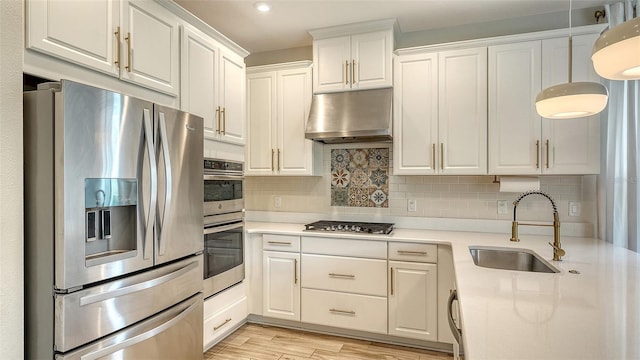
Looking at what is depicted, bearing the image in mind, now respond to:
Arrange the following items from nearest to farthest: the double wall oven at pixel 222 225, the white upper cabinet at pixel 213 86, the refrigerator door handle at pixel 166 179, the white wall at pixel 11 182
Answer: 1. the white wall at pixel 11 182
2. the refrigerator door handle at pixel 166 179
3. the white upper cabinet at pixel 213 86
4. the double wall oven at pixel 222 225

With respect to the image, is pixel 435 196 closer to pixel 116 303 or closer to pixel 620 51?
pixel 620 51

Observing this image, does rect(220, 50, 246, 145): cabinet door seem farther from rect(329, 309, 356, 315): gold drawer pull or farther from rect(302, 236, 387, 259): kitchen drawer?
rect(329, 309, 356, 315): gold drawer pull

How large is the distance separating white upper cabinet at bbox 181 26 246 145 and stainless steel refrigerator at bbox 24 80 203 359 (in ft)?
1.57

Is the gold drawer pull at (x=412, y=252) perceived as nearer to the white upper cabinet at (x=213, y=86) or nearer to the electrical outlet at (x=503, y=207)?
the electrical outlet at (x=503, y=207)

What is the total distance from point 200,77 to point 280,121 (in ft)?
3.44

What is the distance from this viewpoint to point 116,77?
6.14 feet

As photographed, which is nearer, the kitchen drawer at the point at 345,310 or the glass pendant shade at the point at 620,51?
the glass pendant shade at the point at 620,51

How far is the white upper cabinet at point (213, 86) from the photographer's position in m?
2.42

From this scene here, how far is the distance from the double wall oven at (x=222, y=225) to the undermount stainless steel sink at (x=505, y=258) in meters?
1.78

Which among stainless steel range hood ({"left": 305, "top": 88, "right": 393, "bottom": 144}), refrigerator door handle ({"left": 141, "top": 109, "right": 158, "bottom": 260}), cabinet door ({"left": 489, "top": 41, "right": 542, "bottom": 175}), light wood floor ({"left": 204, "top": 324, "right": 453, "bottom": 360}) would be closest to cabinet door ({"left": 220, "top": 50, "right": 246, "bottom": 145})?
stainless steel range hood ({"left": 305, "top": 88, "right": 393, "bottom": 144})

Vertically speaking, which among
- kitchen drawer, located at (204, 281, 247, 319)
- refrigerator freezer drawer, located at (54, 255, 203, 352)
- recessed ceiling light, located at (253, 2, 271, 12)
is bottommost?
kitchen drawer, located at (204, 281, 247, 319)

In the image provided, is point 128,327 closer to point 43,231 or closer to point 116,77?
point 43,231

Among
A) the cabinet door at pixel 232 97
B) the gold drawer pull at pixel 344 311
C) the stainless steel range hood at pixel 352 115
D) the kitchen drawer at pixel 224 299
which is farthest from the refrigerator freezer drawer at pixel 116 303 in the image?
the stainless steel range hood at pixel 352 115

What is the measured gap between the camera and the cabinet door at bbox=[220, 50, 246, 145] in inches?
109
